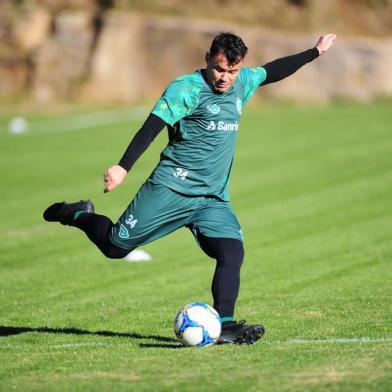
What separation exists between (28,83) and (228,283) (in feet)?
114

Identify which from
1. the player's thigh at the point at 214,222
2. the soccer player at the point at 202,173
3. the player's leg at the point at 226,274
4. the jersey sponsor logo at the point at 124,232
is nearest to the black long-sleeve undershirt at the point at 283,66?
the soccer player at the point at 202,173

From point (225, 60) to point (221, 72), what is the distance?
0.14 meters

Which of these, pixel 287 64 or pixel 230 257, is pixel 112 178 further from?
pixel 287 64

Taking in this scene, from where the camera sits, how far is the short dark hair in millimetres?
8102

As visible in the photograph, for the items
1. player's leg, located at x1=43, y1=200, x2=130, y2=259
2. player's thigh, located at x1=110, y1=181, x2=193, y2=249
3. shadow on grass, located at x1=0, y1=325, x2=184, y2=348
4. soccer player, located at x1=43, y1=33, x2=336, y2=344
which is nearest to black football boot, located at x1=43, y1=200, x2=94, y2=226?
player's leg, located at x1=43, y1=200, x2=130, y2=259

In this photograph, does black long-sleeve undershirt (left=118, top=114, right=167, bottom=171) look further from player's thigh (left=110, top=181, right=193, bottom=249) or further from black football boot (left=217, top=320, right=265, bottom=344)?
black football boot (left=217, top=320, right=265, bottom=344)

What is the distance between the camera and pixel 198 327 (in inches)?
318

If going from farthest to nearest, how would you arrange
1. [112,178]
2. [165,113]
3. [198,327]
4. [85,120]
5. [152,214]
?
1. [85,120]
2. [152,214]
3. [165,113]
4. [198,327]
5. [112,178]

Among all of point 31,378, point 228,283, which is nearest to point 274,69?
point 228,283

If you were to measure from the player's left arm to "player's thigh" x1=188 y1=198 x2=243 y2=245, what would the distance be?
1287mm

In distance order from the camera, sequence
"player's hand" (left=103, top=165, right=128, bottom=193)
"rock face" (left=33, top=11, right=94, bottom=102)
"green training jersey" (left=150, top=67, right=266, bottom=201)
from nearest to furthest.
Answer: "player's hand" (left=103, top=165, right=128, bottom=193)
"green training jersey" (left=150, top=67, right=266, bottom=201)
"rock face" (left=33, top=11, right=94, bottom=102)

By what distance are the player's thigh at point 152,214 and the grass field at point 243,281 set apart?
0.96 meters

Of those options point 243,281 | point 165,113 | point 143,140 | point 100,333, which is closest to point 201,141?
point 165,113

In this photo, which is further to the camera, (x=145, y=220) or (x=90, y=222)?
(x=90, y=222)
